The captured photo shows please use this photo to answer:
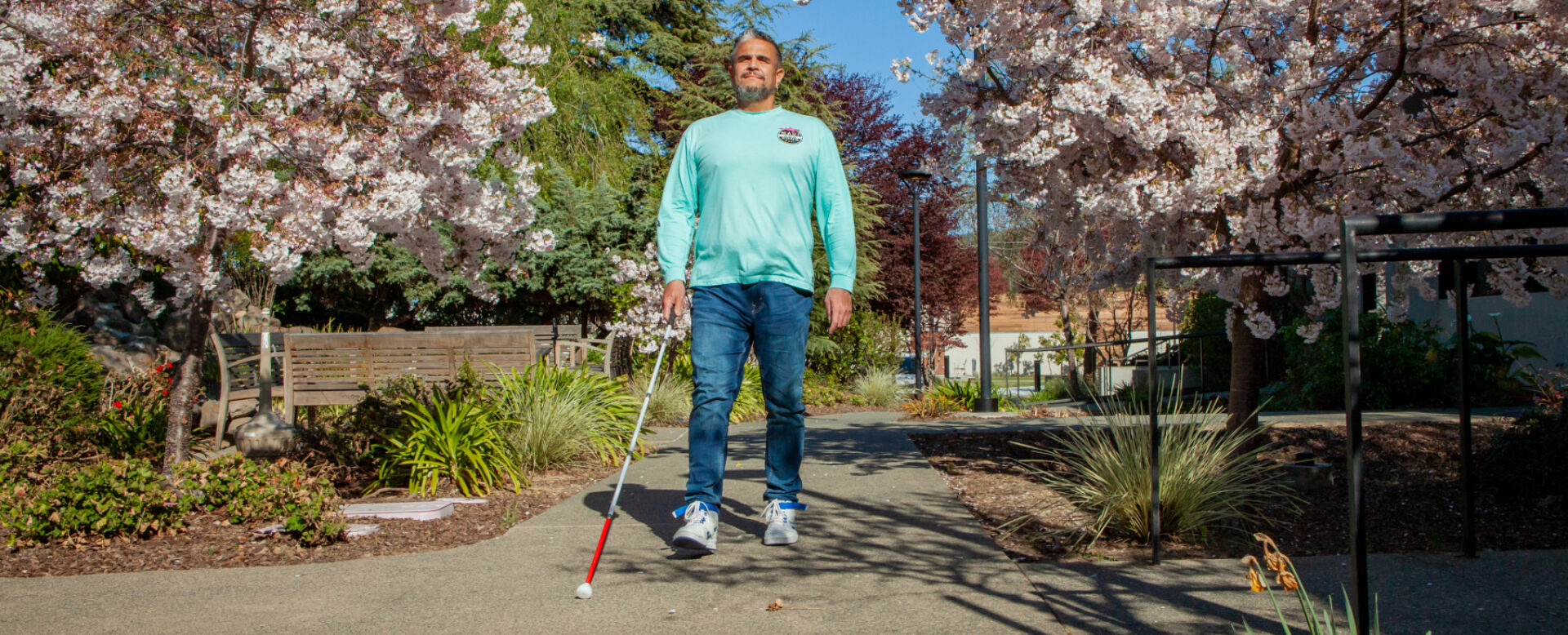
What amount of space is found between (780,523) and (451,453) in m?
2.18

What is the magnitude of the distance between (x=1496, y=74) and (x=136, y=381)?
8614 mm

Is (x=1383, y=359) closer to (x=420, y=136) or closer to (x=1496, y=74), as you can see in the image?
(x=1496, y=74)

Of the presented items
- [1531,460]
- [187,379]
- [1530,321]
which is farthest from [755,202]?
[1530,321]

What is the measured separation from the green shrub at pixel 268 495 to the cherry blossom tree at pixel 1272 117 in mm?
3469

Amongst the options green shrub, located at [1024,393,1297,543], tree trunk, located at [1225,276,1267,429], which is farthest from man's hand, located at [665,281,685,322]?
tree trunk, located at [1225,276,1267,429]

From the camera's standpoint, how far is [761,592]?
319 centimetres

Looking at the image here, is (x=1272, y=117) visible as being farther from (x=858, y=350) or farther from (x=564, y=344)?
(x=858, y=350)

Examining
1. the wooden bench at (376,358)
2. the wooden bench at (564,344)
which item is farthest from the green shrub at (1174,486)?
the wooden bench at (564,344)

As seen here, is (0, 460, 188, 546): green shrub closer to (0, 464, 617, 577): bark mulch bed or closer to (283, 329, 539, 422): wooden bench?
(0, 464, 617, 577): bark mulch bed

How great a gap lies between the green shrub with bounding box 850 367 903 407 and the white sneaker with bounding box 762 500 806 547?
35.9 feet

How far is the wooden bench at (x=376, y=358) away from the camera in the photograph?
700 cm

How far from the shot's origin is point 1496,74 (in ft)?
14.1

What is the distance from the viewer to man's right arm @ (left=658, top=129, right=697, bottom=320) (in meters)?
3.78

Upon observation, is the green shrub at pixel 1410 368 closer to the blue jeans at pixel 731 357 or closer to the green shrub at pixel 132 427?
the blue jeans at pixel 731 357
